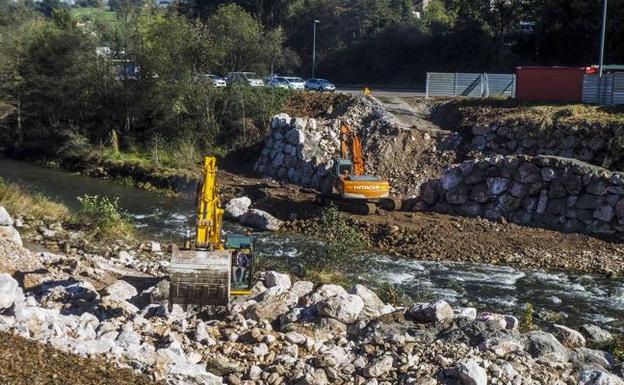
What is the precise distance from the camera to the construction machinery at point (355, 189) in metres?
26.5

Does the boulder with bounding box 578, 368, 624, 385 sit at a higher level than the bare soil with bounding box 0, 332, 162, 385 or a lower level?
lower

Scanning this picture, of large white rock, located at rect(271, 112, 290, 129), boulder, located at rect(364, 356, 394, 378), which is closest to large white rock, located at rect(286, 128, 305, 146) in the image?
large white rock, located at rect(271, 112, 290, 129)

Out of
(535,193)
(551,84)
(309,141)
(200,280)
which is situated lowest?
(200,280)

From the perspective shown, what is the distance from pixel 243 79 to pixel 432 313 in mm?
28423

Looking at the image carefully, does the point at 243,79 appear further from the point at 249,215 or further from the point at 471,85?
the point at 249,215

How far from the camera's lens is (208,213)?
1473 cm

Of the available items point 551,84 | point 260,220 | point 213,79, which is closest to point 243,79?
point 213,79

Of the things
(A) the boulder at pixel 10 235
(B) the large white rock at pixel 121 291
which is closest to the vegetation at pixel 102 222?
(A) the boulder at pixel 10 235

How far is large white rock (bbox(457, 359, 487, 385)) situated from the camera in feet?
38.6

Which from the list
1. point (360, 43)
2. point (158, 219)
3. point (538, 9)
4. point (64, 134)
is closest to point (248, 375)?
point (158, 219)

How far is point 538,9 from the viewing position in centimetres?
5659

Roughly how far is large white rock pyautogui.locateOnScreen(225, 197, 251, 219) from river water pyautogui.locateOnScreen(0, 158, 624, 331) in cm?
73

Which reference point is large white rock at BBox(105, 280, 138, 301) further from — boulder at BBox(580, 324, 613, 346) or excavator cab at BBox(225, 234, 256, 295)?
boulder at BBox(580, 324, 613, 346)

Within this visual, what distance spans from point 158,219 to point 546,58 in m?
40.5
